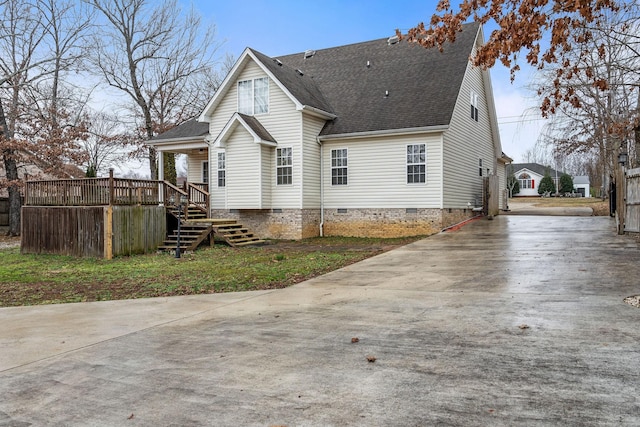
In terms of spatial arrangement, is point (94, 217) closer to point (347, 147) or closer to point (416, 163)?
point (347, 147)

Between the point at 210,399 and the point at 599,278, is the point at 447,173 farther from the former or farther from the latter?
the point at 210,399

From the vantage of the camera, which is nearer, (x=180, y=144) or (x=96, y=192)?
(x=96, y=192)

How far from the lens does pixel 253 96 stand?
1912cm

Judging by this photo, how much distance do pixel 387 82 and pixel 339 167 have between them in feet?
14.8

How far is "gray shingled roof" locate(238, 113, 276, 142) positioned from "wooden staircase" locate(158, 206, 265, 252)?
3571 millimetres

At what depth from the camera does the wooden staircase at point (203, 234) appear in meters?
15.5

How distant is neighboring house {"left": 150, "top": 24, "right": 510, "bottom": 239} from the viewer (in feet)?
57.2

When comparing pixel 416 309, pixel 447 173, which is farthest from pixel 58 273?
pixel 447 173

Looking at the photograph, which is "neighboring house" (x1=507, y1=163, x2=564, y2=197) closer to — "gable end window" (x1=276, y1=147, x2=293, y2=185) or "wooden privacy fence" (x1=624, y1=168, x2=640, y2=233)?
"gable end window" (x1=276, y1=147, x2=293, y2=185)

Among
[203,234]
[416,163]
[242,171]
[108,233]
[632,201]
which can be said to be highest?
[416,163]

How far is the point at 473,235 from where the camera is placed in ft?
50.4

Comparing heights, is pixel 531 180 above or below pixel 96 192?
above

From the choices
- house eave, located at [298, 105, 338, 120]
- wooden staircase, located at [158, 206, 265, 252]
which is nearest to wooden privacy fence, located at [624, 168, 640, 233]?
house eave, located at [298, 105, 338, 120]

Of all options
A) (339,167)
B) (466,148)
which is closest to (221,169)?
(339,167)
